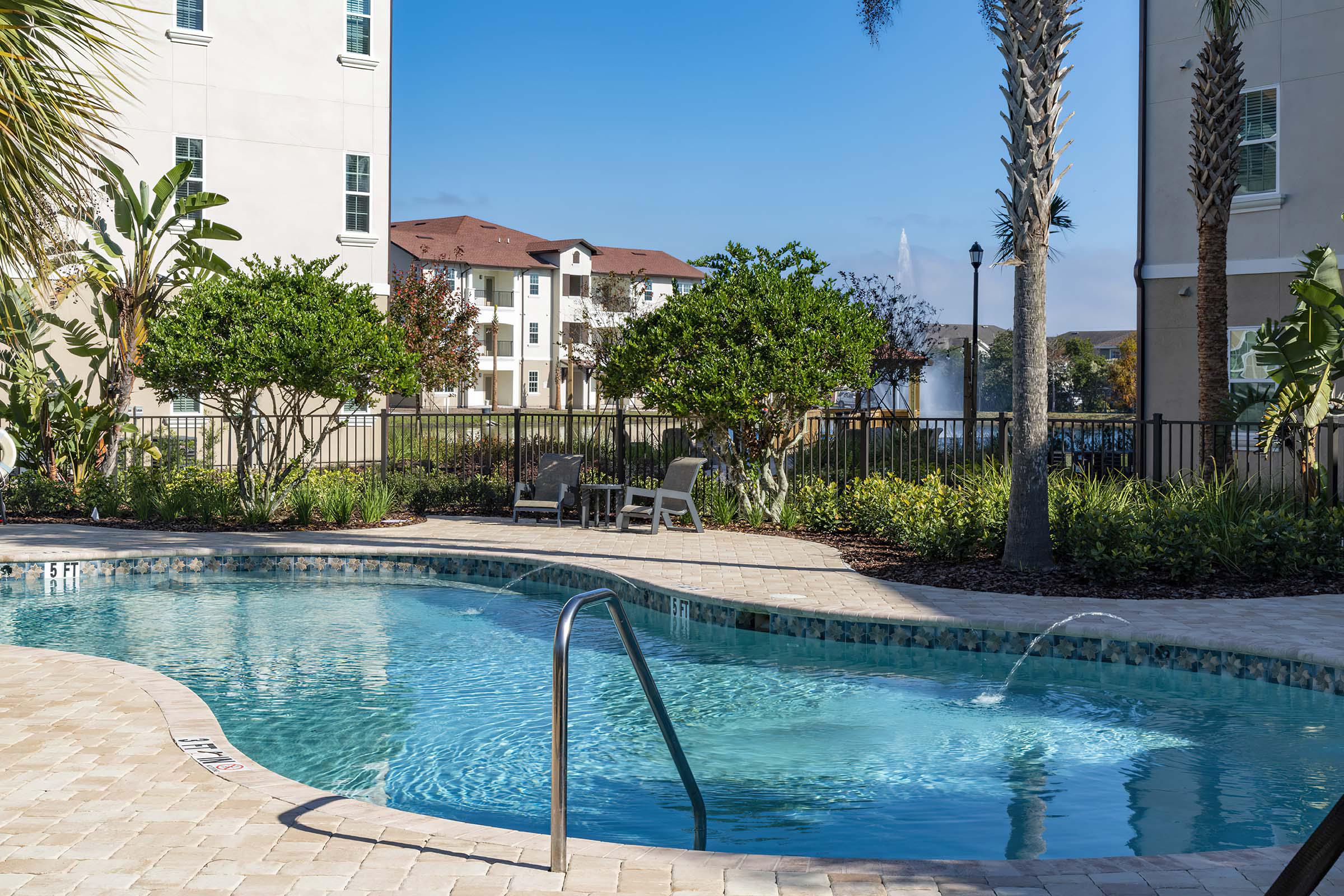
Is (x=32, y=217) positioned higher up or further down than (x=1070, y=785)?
higher up

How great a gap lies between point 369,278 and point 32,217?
16615 millimetres

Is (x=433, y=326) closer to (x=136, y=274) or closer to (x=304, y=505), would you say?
(x=136, y=274)

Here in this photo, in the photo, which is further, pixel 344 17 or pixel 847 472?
pixel 344 17

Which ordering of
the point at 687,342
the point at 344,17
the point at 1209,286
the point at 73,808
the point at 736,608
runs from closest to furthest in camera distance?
the point at 73,808
the point at 736,608
the point at 687,342
the point at 1209,286
the point at 344,17

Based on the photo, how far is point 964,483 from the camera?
45.8 ft

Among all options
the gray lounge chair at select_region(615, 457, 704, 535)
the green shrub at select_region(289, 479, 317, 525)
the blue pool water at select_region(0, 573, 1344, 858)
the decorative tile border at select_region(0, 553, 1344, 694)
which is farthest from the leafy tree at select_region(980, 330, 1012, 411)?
the blue pool water at select_region(0, 573, 1344, 858)

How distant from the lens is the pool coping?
420cm

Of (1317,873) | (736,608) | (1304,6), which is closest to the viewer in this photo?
(1317,873)

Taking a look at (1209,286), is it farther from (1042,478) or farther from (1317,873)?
(1317,873)

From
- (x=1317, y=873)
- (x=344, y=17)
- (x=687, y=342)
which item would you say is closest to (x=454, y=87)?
(x=344, y=17)

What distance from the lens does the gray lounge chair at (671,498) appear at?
597 inches

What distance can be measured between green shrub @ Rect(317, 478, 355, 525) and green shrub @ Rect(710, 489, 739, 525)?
16.7 ft

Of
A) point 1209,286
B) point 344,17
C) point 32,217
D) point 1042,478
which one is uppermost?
point 344,17

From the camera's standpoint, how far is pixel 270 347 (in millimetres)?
14664
